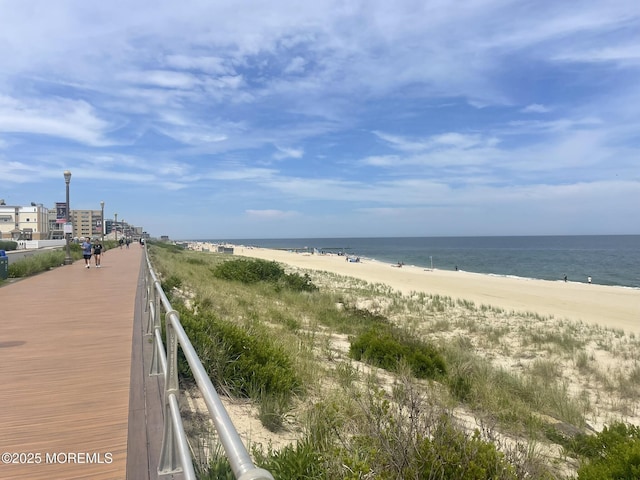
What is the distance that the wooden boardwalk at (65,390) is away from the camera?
3.18m

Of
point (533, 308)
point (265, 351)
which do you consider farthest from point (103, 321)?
point (533, 308)

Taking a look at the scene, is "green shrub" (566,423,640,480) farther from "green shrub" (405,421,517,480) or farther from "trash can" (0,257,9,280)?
"trash can" (0,257,9,280)

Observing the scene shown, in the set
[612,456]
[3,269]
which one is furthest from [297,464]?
[3,269]

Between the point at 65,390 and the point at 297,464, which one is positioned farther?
the point at 65,390

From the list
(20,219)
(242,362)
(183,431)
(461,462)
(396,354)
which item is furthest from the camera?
(20,219)

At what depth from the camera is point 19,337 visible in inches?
268

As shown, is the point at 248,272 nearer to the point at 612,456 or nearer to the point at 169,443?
the point at 612,456

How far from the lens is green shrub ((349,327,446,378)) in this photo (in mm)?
7922

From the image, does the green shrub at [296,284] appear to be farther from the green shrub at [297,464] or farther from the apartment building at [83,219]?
the apartment building at [83,219]

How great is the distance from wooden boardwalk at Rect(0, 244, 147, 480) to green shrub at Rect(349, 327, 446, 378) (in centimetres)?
421

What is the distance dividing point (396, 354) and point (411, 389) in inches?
173

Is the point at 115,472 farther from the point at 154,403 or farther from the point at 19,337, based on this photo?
the point at 19,337

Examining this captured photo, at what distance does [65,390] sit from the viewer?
14.9ft

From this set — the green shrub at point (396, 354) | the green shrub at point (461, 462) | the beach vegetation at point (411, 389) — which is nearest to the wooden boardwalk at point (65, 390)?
the beach vegetation at point (411, 389)
